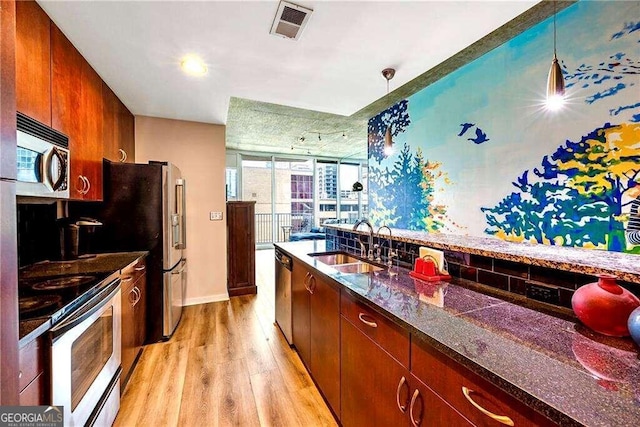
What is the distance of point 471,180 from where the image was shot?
2.73 m

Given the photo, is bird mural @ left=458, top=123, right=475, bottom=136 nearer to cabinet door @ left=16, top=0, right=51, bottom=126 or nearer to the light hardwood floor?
the light hardwood floor

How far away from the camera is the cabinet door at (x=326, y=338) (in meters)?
1.59

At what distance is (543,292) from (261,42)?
85.7 inches

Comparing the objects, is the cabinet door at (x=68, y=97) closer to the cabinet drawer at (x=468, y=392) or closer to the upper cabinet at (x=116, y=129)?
the upper cabinet at (x=116, y=129)

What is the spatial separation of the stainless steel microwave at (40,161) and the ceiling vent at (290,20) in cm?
142

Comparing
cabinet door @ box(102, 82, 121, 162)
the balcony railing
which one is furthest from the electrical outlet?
the balcony railing

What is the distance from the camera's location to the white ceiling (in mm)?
1574

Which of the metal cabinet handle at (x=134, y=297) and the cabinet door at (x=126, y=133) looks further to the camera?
the cabinet door at (x=126, y=133)

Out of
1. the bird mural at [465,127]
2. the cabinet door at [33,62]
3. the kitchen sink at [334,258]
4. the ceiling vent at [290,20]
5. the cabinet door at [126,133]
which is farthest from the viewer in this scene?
the cabinet door at [126,133]

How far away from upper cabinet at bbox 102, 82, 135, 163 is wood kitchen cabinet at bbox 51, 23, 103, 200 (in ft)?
0.41

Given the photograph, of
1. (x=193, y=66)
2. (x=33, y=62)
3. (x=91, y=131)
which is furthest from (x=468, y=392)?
(x=91, y=131)

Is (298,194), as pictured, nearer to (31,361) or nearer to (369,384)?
(369,384)

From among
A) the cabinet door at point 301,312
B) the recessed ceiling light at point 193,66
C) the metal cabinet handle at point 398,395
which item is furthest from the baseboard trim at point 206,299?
the metal cabinet handle at point 398,395

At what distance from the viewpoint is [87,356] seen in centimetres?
139
